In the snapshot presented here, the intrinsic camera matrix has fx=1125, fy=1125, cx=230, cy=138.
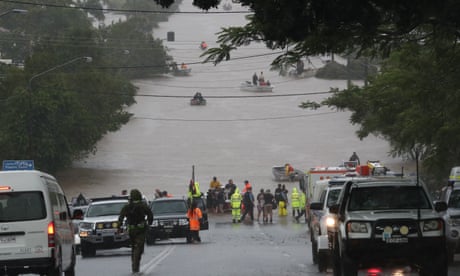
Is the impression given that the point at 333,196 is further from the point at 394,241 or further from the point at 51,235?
the point at 51,235

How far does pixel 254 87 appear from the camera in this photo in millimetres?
125562

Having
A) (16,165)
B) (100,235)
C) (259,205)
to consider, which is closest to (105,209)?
(100,235)

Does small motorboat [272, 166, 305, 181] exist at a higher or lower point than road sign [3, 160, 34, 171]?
lower

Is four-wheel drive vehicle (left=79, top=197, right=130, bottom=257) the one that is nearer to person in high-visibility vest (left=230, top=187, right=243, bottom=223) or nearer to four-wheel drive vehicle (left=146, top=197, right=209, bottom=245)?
four-wheel drive vehicle (left=146, top=197, right=209, bottom=245)

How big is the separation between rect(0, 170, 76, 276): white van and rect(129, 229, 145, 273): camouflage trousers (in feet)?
12.9

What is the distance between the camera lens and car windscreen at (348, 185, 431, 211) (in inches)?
760

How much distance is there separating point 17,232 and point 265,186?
58225 mm

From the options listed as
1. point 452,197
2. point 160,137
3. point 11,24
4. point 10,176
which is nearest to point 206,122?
point 160,137

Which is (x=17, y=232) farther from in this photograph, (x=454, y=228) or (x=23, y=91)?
(x=23, y=91)

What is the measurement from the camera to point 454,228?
25.1m

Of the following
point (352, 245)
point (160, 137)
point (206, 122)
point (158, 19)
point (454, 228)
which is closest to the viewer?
point (352, 245)

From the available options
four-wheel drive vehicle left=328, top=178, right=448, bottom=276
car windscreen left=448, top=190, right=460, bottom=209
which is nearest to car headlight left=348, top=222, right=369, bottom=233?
four-wheel drive vehicle left=328, top=178, right=448, bottom=276

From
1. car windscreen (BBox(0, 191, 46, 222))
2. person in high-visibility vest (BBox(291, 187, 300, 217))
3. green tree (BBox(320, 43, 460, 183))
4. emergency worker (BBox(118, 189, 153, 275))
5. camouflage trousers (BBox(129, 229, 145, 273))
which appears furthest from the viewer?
person in high-visibility vest (BBox(291, 187, 300, 217))

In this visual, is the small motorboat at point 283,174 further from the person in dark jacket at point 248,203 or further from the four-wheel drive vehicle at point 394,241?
the four-wheel drive vehicle at point 394,241
